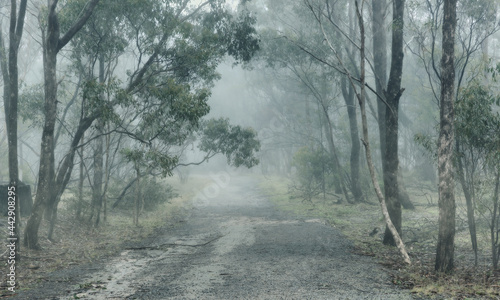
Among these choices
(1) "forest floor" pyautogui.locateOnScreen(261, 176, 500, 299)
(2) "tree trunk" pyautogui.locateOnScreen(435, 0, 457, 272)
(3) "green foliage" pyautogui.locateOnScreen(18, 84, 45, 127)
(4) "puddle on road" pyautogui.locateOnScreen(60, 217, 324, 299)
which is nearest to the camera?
(1) "forest floor" pyautogui.locateOnScreen(261, 176, 500, 299)

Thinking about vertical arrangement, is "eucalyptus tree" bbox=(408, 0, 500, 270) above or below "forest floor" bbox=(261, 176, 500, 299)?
above

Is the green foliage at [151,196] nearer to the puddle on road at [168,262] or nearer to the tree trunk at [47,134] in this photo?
the puddle on road at [168,262]

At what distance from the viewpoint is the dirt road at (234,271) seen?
7.13 meters

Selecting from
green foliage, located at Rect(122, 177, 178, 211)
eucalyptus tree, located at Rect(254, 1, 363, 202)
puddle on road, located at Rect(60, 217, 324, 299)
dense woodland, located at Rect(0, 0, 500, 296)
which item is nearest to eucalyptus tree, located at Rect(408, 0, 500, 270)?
dense woodland, located at Rect(0, 0, 500, 296)

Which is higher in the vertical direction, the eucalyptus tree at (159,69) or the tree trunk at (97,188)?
the eucalyptus tree at (159,69)

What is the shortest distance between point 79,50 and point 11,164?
19.5 feet

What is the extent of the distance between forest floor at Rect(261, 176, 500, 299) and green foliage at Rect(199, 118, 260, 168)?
3.62 meters

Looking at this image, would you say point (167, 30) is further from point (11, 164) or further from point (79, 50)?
point (11, 164)

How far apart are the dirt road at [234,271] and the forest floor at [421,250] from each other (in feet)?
1.53

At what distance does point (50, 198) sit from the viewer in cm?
1357

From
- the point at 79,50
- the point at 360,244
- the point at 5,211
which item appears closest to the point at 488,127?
the point at 360,244

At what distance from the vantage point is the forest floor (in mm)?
7348

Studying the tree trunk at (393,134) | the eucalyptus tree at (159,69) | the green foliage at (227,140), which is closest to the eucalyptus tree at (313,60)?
the green foliage at (227,140)

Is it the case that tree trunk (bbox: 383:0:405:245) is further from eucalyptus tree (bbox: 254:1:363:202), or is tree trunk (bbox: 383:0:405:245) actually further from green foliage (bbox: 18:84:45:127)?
green foliage (bbox: 18:84:45:127)
